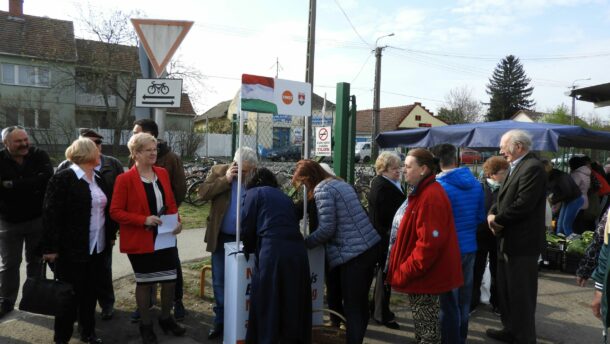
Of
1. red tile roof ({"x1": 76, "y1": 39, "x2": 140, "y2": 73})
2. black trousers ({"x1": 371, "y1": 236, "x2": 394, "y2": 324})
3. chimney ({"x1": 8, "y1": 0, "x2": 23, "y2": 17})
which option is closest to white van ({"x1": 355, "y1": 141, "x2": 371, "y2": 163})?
red tile roof ({"x1": 76, "y1": 39, "x2": 140, "y2": 73})

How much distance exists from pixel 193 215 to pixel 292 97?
22.8 ft

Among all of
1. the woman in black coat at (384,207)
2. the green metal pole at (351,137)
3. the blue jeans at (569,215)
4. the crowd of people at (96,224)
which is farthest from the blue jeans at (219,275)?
the blue jeans at (569,215)

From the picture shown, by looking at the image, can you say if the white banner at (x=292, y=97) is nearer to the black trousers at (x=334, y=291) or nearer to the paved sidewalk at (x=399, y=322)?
the black trousers at (x=334, y=291)

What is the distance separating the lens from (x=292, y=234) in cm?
329


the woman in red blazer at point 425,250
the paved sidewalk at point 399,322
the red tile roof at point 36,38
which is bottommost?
the paved sidewalk at point 399,322

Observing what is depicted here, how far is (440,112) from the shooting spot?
5347cm

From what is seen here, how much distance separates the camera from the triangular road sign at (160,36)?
15.7 ft

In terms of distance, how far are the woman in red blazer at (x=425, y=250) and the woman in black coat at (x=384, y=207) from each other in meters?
0.97

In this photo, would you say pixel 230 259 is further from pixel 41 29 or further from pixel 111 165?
pixel 41 29

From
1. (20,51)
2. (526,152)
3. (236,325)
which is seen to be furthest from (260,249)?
(20,51)

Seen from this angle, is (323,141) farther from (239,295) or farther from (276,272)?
(276,272)

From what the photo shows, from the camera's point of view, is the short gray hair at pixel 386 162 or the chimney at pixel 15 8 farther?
the chimney at pixel 15 8

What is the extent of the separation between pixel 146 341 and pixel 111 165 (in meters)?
1.71

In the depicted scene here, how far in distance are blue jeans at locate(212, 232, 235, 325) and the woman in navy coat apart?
861 mm
